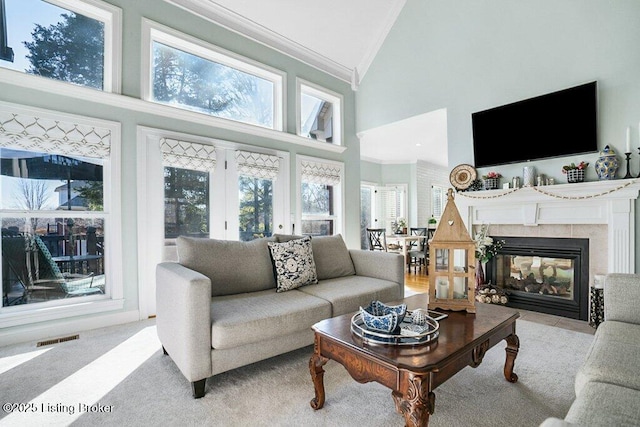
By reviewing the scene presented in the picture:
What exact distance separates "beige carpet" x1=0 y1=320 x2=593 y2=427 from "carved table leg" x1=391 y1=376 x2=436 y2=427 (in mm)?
420

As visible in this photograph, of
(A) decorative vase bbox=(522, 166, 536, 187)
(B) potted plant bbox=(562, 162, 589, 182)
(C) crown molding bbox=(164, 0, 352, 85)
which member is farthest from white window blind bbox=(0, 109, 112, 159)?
(B) potted plant bbox=(562, 162, 589, 182)

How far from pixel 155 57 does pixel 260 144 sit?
1507mm

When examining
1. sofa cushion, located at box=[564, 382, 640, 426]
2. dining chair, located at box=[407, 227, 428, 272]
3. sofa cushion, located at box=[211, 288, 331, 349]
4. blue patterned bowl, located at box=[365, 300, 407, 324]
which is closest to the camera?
sofa cushion, located at box=[564, 382, 640, 426]

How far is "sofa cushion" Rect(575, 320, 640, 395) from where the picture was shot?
3.65ft

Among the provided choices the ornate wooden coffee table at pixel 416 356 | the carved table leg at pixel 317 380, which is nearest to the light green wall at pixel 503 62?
the ornate wooden coffee table at pixel 416 356

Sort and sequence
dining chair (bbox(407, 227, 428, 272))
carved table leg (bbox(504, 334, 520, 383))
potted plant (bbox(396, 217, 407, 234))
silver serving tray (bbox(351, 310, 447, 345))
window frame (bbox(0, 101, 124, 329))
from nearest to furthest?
silver serving tray (bbox(351, 310, 447, 345)) < carved table leg (bbox(504, 334, 520, 383)) < window frame (bbox(0, 101, 124, 329)) < dining chair (bbox(407, 227, 428, 272)) < potted plant (bbox(396, 217, 407, 234))

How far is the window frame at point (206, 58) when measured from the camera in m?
3.23

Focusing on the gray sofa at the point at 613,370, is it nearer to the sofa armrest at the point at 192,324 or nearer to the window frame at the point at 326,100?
the sofa armrest at the point at 192,324

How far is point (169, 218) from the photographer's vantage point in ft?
11.2

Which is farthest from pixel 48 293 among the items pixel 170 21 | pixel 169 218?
Result: pixel 170 21

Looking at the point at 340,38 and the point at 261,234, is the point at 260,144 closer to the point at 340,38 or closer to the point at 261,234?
the point at 261,234

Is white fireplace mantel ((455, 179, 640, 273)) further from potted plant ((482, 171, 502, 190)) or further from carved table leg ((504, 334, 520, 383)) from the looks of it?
carved table leg ((504, 334, 520, 383))

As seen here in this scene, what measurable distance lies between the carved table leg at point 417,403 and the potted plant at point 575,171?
318cm

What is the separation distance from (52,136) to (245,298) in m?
2.24
